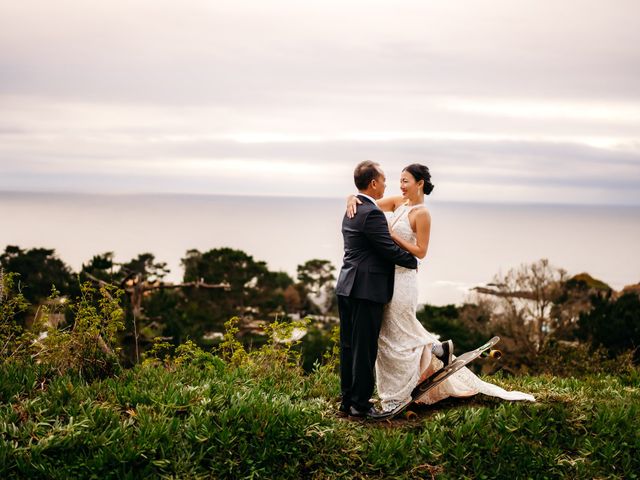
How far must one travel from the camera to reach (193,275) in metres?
40.2

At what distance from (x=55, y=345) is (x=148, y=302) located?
2319cm

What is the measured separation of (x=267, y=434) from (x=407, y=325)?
6.33 ft

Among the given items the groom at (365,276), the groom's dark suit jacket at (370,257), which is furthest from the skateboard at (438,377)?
the groom's dark suit jacket at (370,257)

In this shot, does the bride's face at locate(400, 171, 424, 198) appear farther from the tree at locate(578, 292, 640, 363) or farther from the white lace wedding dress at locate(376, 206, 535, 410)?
the tree at locate(578, 292, 640, 363)

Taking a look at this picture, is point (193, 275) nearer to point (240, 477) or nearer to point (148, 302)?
point (148, 302)

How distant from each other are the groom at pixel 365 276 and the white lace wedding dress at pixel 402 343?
0.71ft

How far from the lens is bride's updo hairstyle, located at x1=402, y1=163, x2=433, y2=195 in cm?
684

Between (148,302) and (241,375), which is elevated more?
(241,375)

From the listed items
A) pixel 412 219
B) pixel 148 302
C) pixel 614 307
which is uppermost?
pixel 412 219

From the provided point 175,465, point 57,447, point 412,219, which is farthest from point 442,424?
point 57,447

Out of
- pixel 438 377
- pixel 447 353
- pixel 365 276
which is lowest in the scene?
pixel 438 377

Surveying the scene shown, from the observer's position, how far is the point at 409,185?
681 centimetres

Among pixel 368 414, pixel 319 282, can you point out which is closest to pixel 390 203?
pixel 368 414

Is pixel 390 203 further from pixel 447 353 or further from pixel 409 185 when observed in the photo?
pixel 447 353
